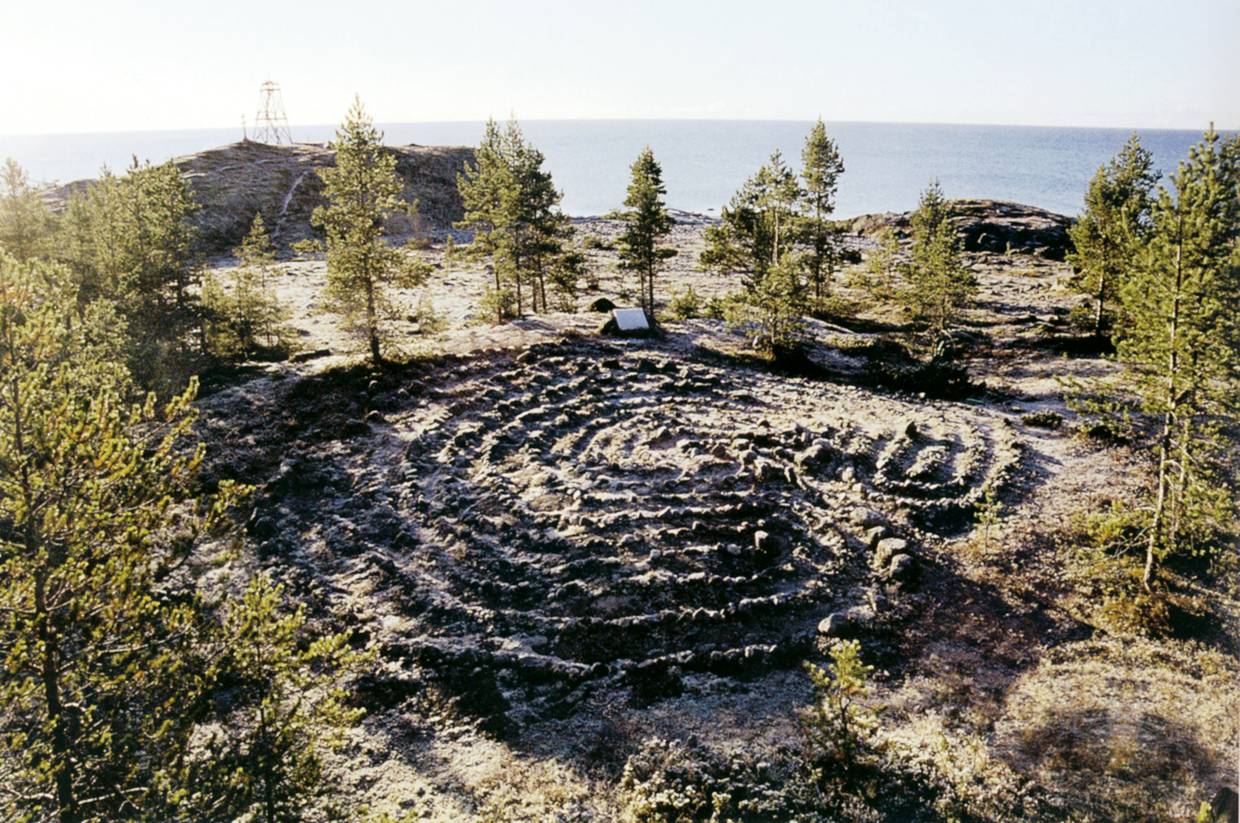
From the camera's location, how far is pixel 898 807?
1123 cm

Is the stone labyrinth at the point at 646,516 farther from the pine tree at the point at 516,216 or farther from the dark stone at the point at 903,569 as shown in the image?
the pine tree at the point at 516,216

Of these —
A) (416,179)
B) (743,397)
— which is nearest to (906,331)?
(743,397)

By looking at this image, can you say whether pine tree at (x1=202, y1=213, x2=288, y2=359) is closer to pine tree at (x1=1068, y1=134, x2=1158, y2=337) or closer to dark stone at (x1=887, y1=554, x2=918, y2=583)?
dark stone at (x1=887, y1=554, x2=918, y2=583)

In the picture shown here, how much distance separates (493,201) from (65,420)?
37.0 m

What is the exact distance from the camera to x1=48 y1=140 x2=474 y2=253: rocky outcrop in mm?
76125

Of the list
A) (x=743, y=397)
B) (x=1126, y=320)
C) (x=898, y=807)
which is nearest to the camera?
(x=898, y=807)

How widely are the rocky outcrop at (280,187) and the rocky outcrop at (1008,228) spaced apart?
2350 inches

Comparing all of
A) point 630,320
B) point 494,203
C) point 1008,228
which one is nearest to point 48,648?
point 630,320

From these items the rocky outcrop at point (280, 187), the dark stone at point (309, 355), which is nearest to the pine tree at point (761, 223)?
the dark stone at point (309, 355)

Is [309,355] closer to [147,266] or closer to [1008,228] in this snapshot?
[147,266]

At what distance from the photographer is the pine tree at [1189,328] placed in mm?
14578

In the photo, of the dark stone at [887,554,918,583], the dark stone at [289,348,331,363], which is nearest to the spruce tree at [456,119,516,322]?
the dark stone at [289,348,331,363]

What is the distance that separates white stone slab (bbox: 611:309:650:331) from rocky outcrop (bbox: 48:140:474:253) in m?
38.8

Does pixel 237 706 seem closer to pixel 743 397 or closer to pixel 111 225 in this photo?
pixel 743 397
